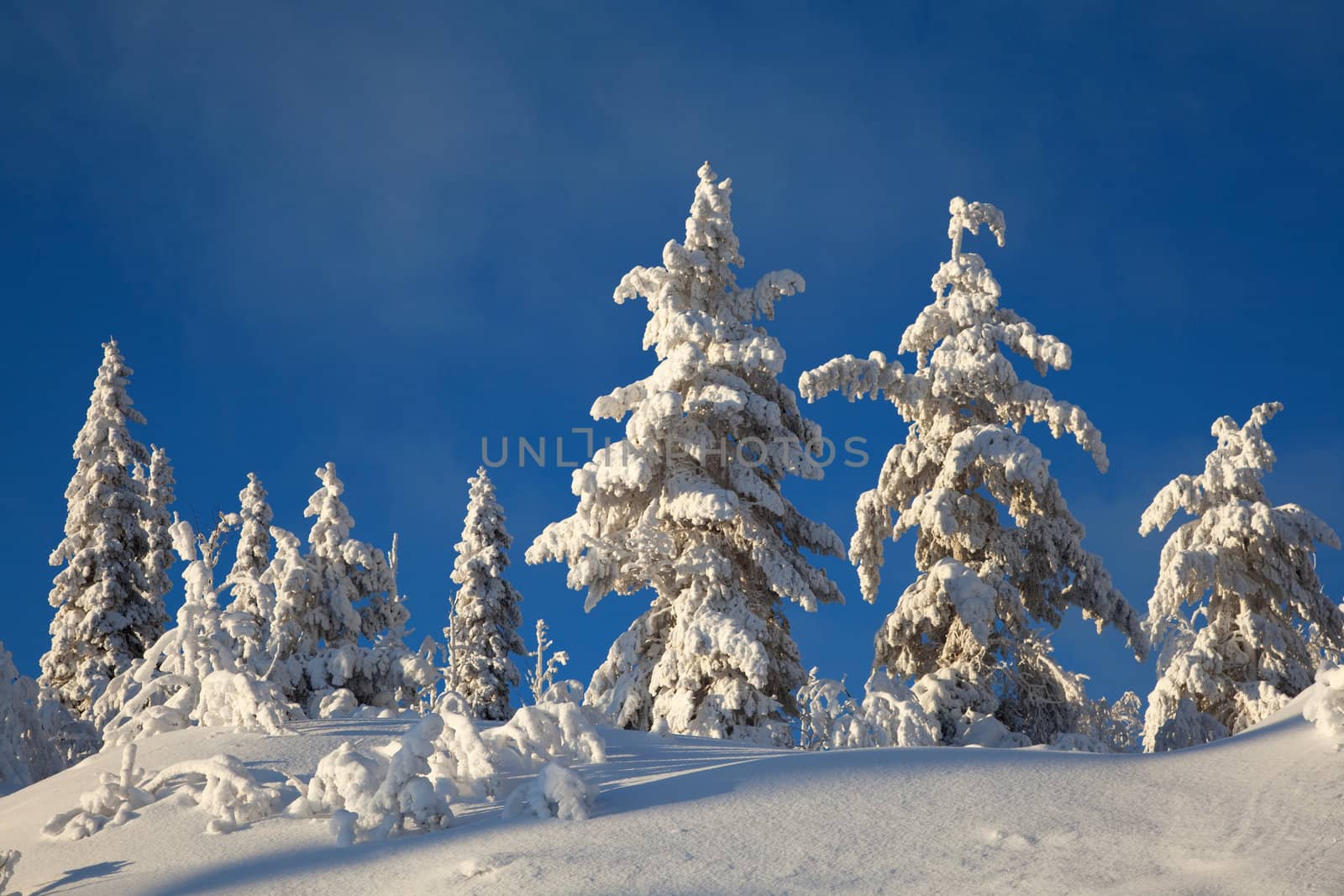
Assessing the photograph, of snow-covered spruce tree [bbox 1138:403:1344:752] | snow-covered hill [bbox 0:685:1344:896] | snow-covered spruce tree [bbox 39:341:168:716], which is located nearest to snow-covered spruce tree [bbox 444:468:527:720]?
snow-covered spruce tree [bbox 39:341:168:716]

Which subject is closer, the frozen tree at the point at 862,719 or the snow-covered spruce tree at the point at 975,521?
the frozen tree at the point at 862,719

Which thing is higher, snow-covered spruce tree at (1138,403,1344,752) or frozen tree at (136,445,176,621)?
frozen tree at (136,445,176,621)

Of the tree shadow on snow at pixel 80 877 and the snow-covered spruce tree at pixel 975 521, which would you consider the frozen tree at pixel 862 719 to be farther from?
the tree shadow on snow at pixel 80 877

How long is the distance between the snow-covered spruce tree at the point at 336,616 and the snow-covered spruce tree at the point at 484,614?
1.61 metres

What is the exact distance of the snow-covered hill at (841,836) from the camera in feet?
17.5

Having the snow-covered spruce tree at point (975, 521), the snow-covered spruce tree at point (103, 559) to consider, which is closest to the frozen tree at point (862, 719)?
the snow-covered spruce tree at point (975, 521)

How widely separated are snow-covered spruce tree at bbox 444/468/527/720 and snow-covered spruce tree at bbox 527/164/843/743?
9.38m

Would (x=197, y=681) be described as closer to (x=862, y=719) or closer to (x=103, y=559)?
(x=862, y=719)

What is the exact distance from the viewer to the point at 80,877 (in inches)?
254

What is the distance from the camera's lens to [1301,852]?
5426 millimetres

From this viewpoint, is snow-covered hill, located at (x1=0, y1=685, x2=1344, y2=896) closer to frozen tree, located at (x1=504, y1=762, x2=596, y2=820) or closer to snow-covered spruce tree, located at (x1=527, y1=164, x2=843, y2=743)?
frozen tree, located at (x1=504, y1=762, x2=596, y2=820)

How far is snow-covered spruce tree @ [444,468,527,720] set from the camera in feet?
87.0

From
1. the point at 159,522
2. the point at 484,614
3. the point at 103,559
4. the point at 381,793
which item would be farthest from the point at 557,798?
the point at 159,522

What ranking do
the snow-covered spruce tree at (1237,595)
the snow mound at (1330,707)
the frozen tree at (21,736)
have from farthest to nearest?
the snow-covered spruce tree at (1237,595) < the frozen tree at (21,736) < the snow mound at (1330,707)
